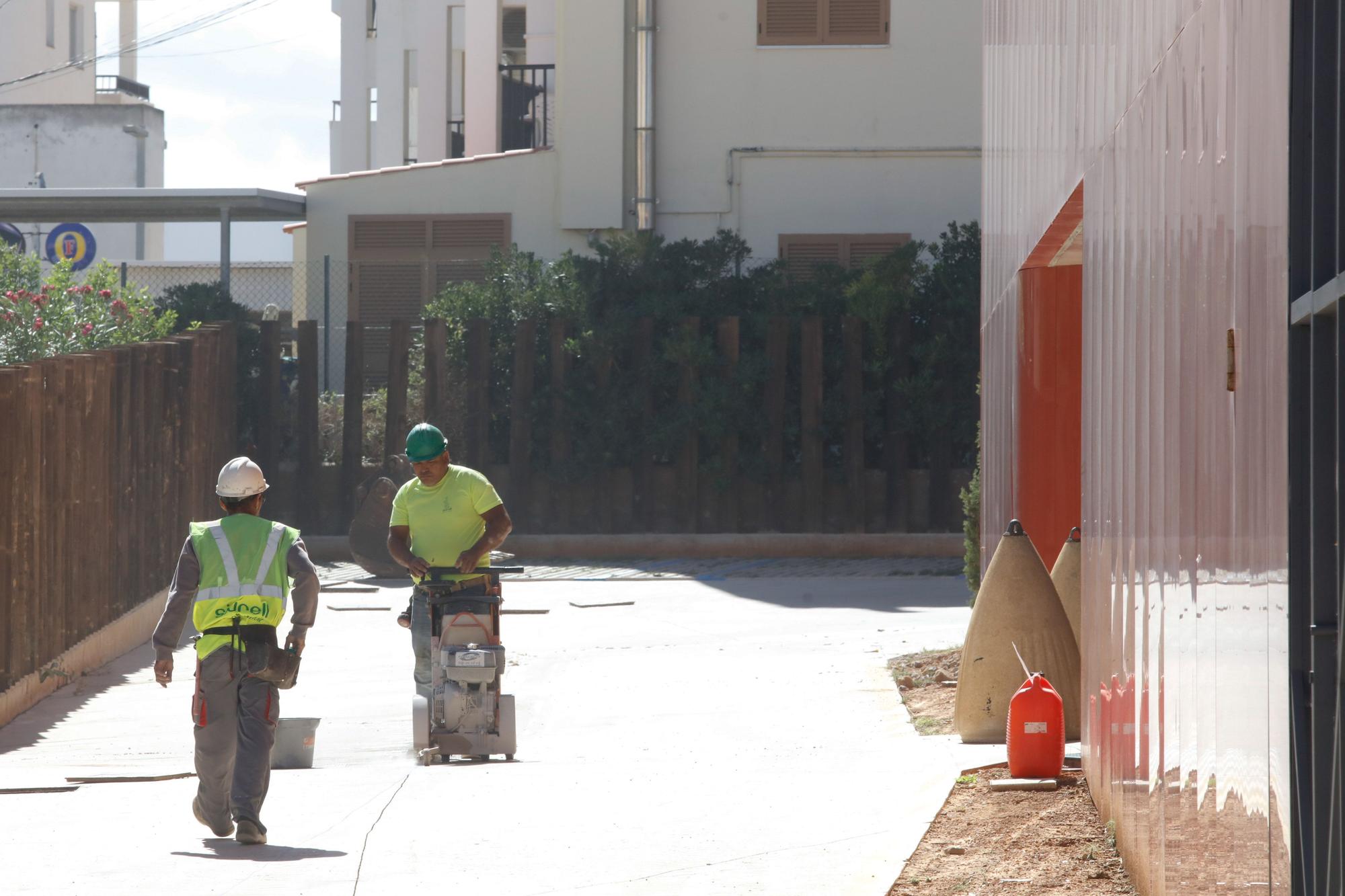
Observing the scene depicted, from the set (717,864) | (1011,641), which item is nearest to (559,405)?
(1011,641)

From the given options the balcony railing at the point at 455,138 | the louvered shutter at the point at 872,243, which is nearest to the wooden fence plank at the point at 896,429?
the louvered shutter at the point at 872,243

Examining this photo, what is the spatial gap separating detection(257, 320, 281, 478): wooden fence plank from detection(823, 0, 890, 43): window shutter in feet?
28.7

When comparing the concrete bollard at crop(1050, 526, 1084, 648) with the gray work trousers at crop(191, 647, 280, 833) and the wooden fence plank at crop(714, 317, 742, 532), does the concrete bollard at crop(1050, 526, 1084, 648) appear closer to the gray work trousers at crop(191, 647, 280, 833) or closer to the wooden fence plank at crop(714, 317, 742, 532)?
the gray work trousers at crop(191, 647, 280, 833)

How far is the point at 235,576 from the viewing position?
7082 millimetres

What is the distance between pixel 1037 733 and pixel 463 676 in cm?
288

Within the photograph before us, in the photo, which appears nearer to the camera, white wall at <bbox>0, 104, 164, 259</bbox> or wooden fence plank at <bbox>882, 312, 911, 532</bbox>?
wooden fence plank at <bbox>882, 312, 911, 532</bbox>

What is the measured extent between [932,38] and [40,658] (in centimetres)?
1661

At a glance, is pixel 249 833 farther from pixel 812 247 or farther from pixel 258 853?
pixel 812 247

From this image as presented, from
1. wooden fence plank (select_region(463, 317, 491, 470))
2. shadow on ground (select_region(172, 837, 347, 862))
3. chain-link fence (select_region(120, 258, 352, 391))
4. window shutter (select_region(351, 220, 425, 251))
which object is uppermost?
window shutter (select_region(351, 220, 425, 251))

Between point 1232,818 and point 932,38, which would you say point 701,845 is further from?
point 932,38

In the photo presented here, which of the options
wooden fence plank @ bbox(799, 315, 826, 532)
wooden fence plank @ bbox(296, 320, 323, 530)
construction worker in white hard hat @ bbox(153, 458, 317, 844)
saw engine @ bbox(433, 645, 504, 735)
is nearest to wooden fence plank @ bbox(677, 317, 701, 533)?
wooden fence plank @ bbox(799, 315, 826, 532)

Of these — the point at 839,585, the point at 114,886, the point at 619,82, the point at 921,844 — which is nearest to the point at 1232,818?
the point at 921,844

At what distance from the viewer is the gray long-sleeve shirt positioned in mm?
7055

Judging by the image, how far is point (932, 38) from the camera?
2386cm
